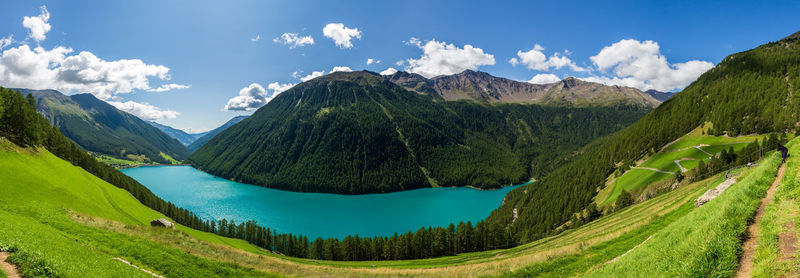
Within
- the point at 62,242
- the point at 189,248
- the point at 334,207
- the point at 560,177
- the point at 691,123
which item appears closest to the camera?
the point at 62,242

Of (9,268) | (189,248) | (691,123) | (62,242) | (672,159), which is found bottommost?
(189,248)

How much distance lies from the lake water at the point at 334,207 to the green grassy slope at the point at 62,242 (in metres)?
69.0

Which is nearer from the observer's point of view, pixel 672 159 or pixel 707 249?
pixel 707 249

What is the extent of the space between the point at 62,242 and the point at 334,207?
136 metres

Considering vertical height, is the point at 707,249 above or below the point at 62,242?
above

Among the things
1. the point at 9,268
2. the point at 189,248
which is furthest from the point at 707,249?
the point at 189,248

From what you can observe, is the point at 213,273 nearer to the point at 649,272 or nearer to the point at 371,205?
the point at 649,272

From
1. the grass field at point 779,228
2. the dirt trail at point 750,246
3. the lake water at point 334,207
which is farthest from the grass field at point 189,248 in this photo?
the lake water at point 334,207

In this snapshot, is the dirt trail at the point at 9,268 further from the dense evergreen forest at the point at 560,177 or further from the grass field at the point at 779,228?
the dense evergreen forest at the point at 560,177

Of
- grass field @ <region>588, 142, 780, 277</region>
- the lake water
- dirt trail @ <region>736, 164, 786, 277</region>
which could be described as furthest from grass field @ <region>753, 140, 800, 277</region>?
the lake water

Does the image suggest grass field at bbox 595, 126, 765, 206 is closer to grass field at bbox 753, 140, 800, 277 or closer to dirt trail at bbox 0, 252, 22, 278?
grass field at bbox 753, 140, 800, 277

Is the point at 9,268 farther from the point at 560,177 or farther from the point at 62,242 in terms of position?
the point at 560,177

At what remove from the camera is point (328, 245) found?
69.5 meters

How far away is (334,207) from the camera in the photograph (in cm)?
14800
